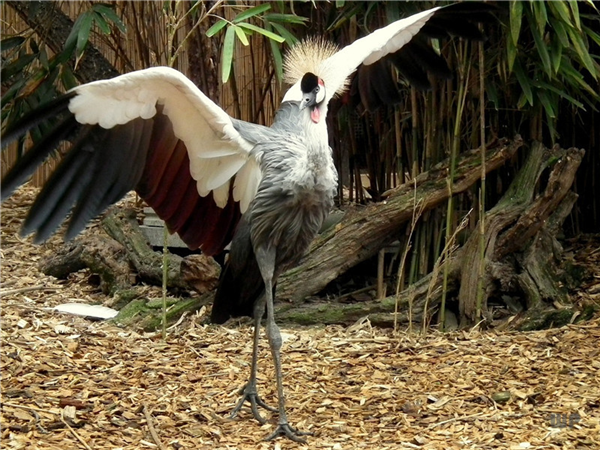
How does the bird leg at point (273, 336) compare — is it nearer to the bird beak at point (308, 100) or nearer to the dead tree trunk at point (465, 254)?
the bird beak at point (308, 100)

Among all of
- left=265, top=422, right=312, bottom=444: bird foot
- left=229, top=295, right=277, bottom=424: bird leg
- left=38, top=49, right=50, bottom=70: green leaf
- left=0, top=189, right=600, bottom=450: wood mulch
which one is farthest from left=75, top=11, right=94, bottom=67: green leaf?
left=265, top=422, right=312, bottom=444: bird foot

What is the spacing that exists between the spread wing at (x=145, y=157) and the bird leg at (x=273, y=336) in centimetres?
25

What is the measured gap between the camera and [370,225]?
14.2ft

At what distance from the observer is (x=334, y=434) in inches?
116

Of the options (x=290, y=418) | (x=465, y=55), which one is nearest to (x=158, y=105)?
(x=290, y=418)

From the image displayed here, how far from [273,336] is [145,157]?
2.63 feet

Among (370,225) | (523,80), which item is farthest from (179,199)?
(523,80)

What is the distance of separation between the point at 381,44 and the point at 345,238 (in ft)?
4.10

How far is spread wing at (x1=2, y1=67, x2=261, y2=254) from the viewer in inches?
107

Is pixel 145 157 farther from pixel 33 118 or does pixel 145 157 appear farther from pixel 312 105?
pixel 312 105

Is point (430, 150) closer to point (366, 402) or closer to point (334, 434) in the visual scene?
point (366, 402)

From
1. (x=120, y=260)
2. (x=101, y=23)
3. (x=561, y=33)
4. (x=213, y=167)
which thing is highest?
(x=101, y=23)

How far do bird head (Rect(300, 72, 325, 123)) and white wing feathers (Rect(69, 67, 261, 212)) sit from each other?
261 mm

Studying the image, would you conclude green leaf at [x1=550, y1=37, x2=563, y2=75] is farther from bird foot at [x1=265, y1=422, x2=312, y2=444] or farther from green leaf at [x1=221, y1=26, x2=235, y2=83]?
bird foot at [x1=265, y1=422, x2=312, y2=444]
